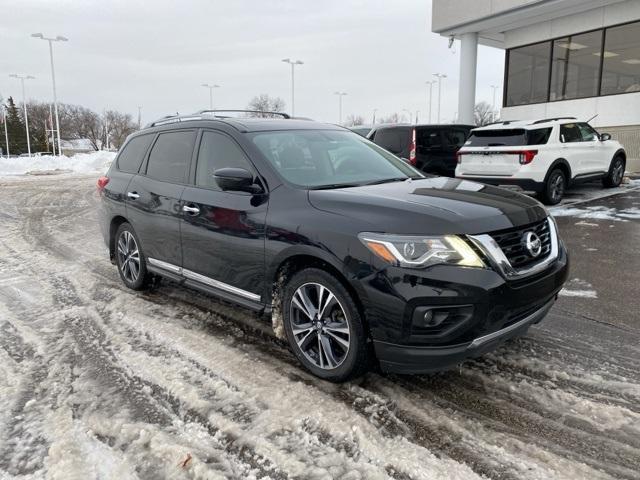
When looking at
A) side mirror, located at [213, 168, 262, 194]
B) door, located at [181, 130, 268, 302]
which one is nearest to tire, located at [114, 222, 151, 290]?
door, located at [181, 130, 268, 302]

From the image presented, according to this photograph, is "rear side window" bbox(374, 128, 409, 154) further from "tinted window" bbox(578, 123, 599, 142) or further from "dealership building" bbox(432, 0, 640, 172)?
"dealership building" bbox(432, 0, 640, 172)

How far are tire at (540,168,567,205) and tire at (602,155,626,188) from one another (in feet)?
8.45

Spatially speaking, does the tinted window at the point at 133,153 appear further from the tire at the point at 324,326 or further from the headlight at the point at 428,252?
the headlight at the point at 428,252

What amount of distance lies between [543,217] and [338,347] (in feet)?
5.41

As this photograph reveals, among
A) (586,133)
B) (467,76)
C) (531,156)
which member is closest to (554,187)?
(531,156)

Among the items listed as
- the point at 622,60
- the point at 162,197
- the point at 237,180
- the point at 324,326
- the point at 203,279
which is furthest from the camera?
the point at 622,60

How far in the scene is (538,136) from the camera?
988cm

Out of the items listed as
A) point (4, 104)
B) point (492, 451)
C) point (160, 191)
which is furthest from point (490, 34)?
point (4, 104)

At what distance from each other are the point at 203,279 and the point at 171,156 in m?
1.33

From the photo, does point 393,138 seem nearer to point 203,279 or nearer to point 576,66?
point 203,279

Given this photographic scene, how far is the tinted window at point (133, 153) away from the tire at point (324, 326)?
2.77 metres

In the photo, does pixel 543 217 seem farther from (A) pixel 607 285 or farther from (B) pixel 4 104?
(B) pixel 4 104

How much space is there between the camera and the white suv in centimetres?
978

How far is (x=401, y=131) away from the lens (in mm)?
11422
